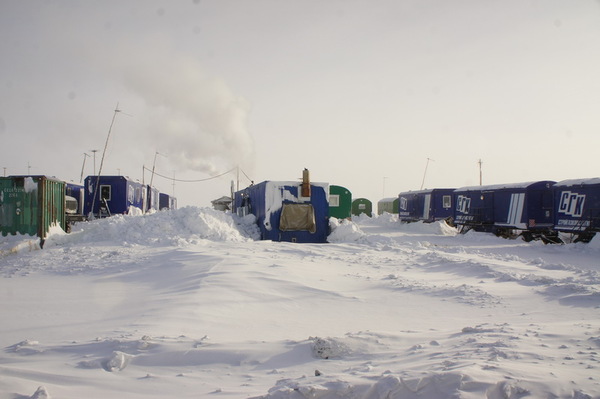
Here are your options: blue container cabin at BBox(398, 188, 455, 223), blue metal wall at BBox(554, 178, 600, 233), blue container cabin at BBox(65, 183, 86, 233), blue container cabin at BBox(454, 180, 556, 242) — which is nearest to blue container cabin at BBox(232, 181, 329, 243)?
blue container cabin at BBox(454, 180, 556, 242)

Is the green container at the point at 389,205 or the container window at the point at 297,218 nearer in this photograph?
the container window at the point at 297,218

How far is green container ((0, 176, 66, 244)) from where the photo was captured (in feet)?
44.0

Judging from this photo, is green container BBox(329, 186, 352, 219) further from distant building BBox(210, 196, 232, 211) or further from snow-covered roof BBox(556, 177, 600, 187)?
snow-covered roof BBox(556, 177, 600, 187)

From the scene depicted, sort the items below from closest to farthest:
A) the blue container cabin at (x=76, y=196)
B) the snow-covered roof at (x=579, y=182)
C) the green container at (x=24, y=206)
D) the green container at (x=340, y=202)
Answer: the green container at (x=24, y=206), the snow-covered roof at (x=579, y=182), the blue container cabin at (x=76, y=196), the green container at (x=340, y=202)

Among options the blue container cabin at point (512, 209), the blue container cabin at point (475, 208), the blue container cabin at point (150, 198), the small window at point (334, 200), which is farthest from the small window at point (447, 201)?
the blue container cabin at point (150, 198)

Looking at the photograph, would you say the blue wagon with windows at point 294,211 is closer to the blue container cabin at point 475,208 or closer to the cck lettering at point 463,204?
the blue container cabin at point 475,208

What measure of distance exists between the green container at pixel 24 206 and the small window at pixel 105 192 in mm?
12995

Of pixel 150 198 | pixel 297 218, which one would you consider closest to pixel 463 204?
pixel 297 218

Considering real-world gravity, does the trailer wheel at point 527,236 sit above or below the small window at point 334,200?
below

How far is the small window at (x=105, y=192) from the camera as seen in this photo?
2642 centimetres

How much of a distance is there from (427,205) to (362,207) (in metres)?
19.5

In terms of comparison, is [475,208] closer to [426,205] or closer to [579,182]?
[579,182]

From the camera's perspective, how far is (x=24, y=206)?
44.2ft

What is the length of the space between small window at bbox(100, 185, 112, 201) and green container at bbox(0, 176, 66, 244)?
13.0 metres
